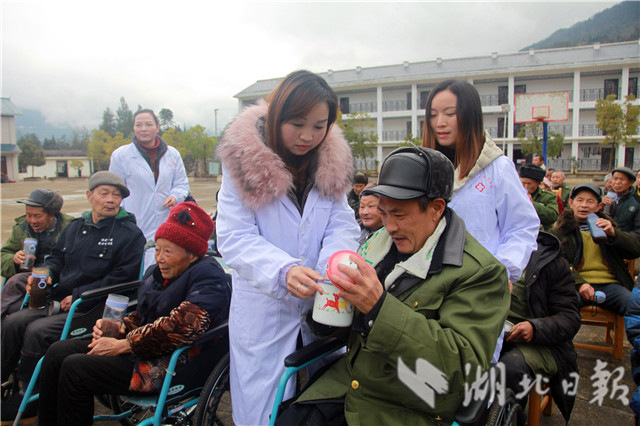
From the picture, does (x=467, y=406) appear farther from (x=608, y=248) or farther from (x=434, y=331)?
(x=608, y=248)

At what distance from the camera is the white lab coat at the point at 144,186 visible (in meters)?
4.12

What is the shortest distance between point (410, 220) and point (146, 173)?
11.3ft

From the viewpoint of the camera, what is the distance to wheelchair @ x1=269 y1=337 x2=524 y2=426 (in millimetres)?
1508

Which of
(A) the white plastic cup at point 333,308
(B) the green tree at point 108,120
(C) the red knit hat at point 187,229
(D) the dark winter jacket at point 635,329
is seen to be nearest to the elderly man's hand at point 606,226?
(D) the dark winter jacket at point 635,329

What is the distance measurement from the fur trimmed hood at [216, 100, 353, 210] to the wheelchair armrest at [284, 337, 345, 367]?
699 mm

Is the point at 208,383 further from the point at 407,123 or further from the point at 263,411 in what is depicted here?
the point at 407,123

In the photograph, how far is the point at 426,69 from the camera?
39.4 m

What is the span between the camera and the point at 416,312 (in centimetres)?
143

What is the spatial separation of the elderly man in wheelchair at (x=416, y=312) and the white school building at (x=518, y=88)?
101ft

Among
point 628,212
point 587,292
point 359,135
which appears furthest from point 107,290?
point 359,135

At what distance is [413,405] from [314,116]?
129 cm

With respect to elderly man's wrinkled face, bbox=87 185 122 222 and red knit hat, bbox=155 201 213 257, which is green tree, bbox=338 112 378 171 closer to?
elderly man's wrinkled face, bbox=87 185 122 222

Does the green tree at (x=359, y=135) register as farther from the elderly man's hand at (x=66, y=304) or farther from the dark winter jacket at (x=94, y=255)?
the elderly man's hand at (x=66, y=304)

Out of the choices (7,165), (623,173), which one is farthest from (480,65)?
(7,165)
